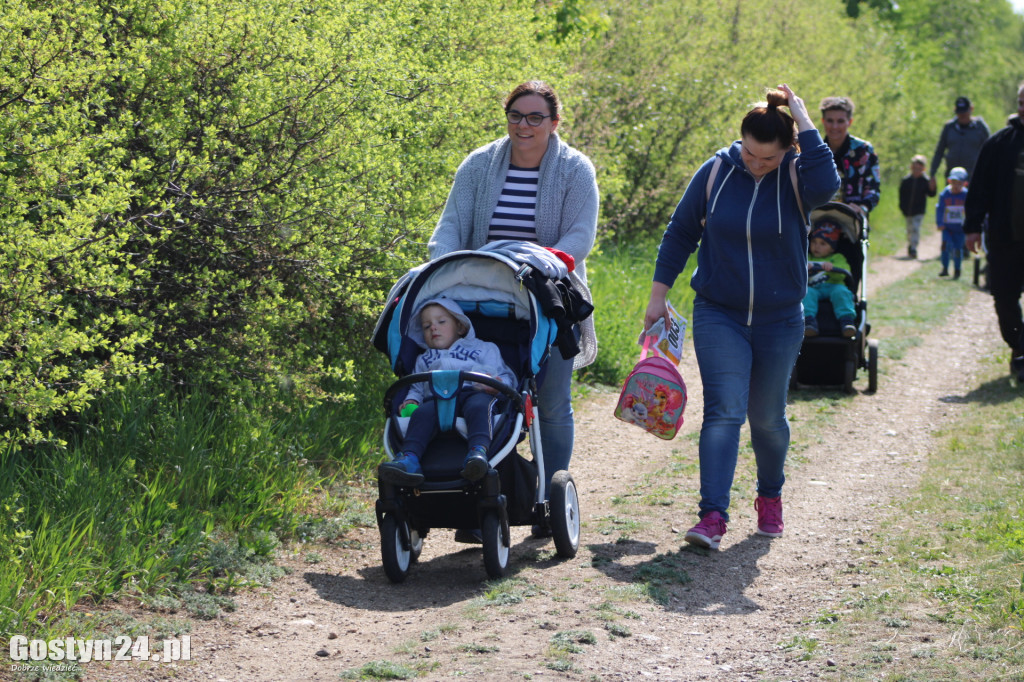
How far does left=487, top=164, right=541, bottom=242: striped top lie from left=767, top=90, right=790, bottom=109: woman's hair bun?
1.13 m

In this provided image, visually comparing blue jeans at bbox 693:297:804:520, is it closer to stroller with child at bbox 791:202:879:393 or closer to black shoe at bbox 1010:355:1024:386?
stroller with child at bbox 791:202:879:393

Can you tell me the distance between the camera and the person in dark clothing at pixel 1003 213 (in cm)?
899

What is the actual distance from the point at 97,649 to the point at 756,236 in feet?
10.9

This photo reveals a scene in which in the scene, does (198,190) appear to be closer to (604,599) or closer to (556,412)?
(556,412)

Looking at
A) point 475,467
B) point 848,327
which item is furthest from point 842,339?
point 475,467

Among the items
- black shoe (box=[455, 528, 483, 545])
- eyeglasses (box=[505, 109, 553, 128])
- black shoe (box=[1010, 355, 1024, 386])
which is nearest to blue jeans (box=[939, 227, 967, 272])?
black shoe (box=[1010, 355, 1024, 386])

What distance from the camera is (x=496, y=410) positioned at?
514 cm

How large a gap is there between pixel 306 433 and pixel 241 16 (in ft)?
7.45

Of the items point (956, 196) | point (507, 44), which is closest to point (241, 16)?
point (507, 44)

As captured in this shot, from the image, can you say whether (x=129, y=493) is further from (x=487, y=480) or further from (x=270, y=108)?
(x=270, y=108)

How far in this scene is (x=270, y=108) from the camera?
5.95m

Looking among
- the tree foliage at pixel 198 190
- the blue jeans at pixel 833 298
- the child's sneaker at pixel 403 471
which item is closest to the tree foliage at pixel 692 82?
the blue jeans at pixel 833 298

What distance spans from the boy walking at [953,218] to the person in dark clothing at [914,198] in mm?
2183

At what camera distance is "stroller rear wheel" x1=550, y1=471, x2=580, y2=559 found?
5309 millimetres
